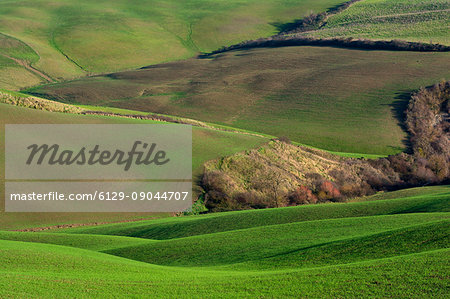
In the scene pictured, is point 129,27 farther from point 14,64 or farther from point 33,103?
A: point 33,103

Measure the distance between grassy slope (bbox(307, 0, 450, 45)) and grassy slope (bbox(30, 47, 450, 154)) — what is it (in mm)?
11599

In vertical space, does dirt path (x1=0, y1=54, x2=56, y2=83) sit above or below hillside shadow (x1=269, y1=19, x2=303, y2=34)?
below

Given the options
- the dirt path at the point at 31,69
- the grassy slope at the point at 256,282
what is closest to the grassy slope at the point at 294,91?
the dirt path at the point at 31,69

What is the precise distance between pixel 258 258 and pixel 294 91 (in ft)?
165

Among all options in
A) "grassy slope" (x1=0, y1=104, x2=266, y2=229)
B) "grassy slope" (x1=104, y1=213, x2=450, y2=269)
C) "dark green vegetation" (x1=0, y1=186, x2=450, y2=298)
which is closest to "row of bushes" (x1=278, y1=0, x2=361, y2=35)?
"grassy slope" (x1=0, y1=104, x2=266, y2=229)

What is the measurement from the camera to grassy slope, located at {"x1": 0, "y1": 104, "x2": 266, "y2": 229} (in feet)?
92.1

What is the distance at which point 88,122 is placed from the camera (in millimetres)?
40062

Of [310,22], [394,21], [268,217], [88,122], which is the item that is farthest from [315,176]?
[310,22]

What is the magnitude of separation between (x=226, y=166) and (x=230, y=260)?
66.3 ft

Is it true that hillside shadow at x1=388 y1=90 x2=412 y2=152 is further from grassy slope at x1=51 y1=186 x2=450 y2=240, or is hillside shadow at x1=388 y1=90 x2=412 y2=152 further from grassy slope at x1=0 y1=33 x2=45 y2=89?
grassy slope at x1=0 y1=33 x2=45 y2=89
